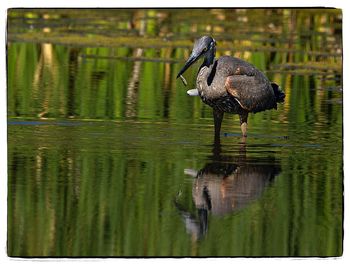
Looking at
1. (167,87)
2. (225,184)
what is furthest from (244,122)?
(167,87)

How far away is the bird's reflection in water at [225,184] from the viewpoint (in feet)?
27.9

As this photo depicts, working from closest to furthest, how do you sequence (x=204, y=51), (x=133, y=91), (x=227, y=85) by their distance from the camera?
(x=227, y=85)
(x=204, y=51)
(x=133, y=91)

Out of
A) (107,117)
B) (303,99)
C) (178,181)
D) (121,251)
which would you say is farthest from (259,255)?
(303,99)

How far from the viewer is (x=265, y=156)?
10.5m

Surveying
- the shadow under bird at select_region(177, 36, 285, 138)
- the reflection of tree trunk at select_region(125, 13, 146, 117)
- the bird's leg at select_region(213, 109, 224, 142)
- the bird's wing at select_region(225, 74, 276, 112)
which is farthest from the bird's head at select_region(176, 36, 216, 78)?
the reflection of tree trunk at select_region(125, 13, 146, 117)

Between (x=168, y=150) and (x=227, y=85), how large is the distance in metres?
1.22

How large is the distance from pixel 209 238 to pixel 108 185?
4.86 ft

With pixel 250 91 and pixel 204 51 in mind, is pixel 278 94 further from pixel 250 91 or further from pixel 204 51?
pixel 204 51

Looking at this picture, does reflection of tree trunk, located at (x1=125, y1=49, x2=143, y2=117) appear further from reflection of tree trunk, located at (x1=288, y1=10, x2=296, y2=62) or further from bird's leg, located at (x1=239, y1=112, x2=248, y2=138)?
reflection of tree trunk, located at (x1=288, y1=10, x2=296, y2=62)

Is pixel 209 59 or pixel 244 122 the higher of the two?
pixel 209 59

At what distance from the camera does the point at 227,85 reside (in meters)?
11.4

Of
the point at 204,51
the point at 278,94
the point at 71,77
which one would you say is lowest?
the point at 278,94

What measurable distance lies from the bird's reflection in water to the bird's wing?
825mm

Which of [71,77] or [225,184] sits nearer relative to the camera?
[225,184]
